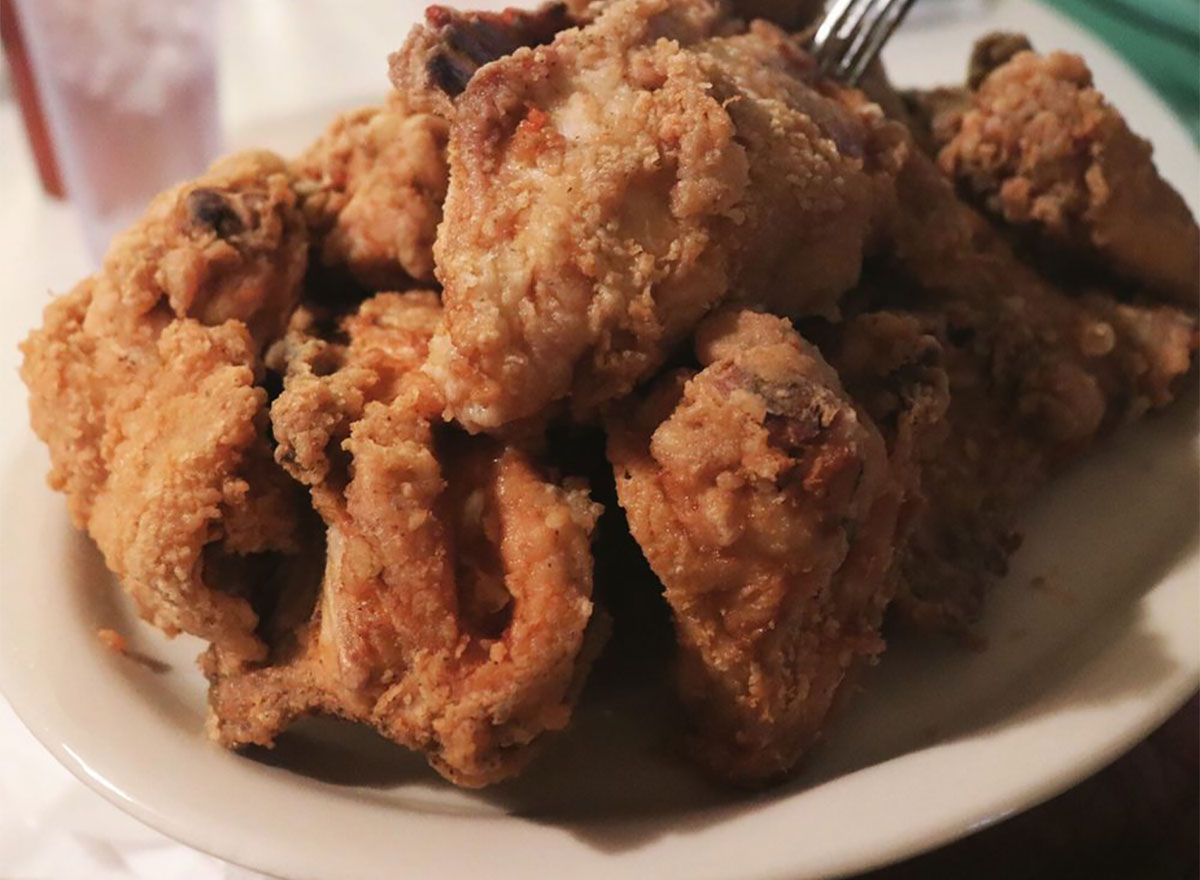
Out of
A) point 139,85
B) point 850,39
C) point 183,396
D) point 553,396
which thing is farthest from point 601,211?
point 139,85

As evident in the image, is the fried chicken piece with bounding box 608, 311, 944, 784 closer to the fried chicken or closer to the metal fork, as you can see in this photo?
the fried chicken

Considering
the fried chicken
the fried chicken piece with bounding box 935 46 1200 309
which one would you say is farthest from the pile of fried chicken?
the fried chicken piece with bounding box 935 46 1200 309

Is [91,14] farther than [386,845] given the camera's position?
Yes

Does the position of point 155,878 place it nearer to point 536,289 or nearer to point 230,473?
point 230,473

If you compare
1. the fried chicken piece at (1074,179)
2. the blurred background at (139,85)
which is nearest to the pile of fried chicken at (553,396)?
the fried chicken piece at (1074,179)

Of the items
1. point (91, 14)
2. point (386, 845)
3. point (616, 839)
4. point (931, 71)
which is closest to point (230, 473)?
point (386, 845)

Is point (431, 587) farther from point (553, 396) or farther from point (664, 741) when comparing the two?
point (664, 741)
